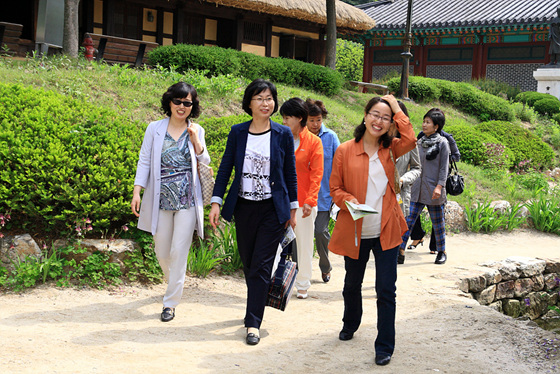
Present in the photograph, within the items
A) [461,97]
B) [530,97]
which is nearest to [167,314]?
[461,97]

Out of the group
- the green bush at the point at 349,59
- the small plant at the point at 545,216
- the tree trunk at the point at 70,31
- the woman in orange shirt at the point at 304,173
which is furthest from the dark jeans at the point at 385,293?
the green bush at the point at 349,59

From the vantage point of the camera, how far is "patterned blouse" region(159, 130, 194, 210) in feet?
15.1

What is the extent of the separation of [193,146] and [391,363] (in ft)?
7.06

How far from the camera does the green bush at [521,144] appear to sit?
14.4 meters

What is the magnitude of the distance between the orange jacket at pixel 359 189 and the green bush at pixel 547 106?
18098 millimetres

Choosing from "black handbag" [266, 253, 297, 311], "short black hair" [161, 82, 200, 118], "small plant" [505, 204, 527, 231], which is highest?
"short black hair" [161, 82, 200, 118]

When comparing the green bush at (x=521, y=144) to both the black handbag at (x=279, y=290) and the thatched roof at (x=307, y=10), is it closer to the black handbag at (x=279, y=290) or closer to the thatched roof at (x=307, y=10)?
the thatched roof at (x=307, y=10)

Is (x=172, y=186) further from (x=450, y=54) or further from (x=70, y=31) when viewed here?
(x=450, y=54)

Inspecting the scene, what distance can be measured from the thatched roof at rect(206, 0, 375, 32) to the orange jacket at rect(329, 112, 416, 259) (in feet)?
44.8

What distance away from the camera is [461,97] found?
63.8 ft

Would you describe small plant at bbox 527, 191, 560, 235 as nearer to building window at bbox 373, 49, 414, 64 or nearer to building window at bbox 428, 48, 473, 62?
building window at bbox 428, 48, 473, 62

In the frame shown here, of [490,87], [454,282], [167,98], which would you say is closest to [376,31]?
[490,87]

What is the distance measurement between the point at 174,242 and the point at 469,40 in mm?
22885

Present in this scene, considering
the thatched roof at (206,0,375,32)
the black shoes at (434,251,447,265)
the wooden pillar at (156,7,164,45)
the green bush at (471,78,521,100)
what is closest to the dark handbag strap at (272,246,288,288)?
the black shoes at (434,251,447,265)
